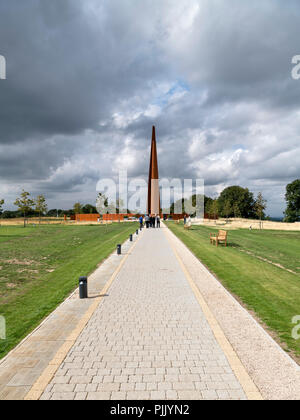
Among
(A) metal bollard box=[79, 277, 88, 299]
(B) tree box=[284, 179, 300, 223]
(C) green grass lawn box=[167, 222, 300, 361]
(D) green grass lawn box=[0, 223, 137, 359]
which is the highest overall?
(B) tree box=[284, 179, 300, 223]

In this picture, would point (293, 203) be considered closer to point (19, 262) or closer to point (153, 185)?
point (153, 185)

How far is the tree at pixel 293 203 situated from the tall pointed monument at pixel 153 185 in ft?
128

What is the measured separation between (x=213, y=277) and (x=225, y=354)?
508 cm

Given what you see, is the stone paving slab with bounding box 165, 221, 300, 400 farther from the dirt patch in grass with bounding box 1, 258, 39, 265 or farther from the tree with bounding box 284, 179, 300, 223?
the tree with bounding box 284, 179, 300, 223

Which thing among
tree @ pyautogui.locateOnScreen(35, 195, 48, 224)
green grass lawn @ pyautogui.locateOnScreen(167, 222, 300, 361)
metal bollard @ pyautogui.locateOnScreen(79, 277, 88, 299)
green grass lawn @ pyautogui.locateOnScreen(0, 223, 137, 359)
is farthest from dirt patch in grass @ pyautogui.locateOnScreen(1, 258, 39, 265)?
tree @ pyautogui.locateOnScreen(35, 195, 48, 224)

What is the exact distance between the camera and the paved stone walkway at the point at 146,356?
3.34 metres

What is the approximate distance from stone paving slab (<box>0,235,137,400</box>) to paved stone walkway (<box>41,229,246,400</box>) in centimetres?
30

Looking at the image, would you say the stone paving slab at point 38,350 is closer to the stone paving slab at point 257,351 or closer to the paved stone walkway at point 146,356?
the paved stone walkway at point 146,356

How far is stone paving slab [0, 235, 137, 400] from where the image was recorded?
3.46 meters

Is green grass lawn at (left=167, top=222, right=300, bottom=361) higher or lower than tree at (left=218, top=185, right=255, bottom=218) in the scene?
lower

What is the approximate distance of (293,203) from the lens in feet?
253

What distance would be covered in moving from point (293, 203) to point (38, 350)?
8480 cm

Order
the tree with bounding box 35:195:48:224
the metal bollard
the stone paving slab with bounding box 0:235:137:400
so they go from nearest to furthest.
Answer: the stone paving slab with bounding box 0:235:137:400, the metal bollard, the tree with bounding box 35:195:48:224
